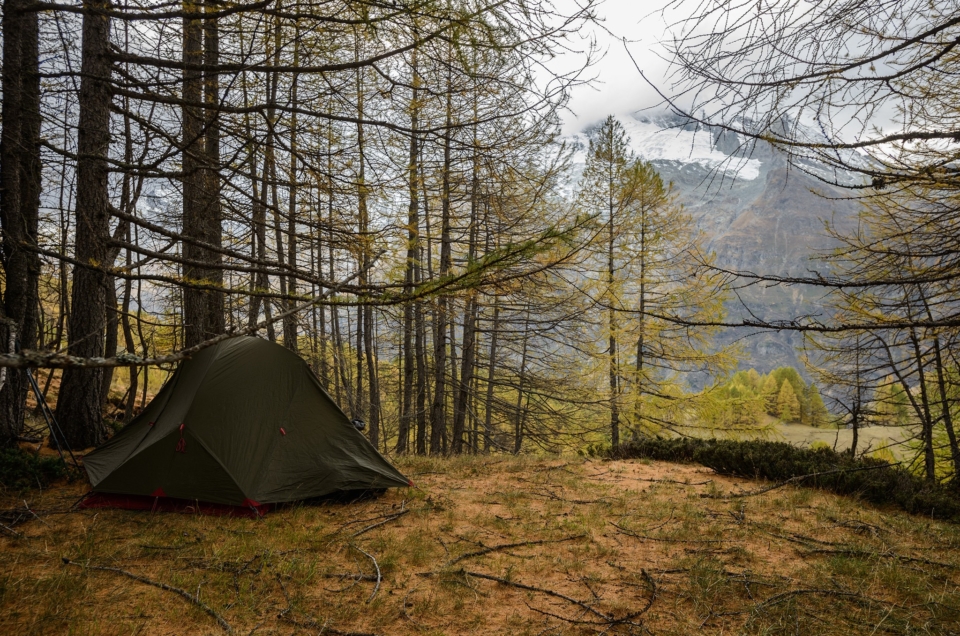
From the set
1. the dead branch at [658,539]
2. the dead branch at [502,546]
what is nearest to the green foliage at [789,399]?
the dead branch at [658,539]

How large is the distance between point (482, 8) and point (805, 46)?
1.84 m

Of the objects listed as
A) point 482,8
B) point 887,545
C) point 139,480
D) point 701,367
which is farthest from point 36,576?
point 701,367

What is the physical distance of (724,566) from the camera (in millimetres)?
3529

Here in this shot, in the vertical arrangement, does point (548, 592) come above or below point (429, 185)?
below

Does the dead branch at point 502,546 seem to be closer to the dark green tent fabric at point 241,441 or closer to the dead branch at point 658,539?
the dead branch at point 658,539

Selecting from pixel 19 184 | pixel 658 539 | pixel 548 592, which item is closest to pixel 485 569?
pixel 548 592

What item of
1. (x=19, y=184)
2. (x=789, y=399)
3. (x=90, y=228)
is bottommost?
(x=789, y=399)

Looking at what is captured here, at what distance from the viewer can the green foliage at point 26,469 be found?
190 inches

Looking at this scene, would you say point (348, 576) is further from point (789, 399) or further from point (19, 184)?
point (789, 399)

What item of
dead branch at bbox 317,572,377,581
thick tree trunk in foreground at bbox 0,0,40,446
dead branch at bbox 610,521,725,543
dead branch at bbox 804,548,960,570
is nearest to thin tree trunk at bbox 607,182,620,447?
dead branch at bbox 610,521,725,543

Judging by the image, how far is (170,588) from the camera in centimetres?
313

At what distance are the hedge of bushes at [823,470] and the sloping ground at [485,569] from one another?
45 centimetres

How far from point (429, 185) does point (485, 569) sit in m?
7.93

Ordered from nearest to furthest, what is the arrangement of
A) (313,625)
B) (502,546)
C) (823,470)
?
(313,625) → (502,546) → (823,470)
